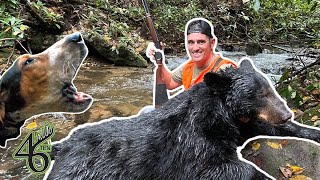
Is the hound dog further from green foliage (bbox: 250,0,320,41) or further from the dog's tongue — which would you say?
green foliage (bbox: 250,0,320,41)

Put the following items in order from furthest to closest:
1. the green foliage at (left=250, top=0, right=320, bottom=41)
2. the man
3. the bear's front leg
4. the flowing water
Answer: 1. the green foliage at (left=250, top=0, right=320, bottom=41)
2. the flowing water
3. the man
4. the bear's front leg

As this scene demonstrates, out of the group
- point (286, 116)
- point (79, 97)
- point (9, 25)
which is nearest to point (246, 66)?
point (286, 116)

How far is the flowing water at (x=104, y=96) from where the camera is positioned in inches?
134

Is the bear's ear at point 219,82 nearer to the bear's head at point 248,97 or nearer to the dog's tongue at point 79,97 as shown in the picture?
the bear's head at point 248,97

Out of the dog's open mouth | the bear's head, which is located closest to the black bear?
the bear's head

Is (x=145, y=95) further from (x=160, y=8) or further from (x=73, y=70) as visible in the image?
(x=73, y=70)

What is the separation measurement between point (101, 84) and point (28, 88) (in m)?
3.86

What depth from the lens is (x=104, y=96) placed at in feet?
16.4

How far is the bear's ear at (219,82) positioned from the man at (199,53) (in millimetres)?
338

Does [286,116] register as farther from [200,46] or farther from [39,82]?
[39,82]

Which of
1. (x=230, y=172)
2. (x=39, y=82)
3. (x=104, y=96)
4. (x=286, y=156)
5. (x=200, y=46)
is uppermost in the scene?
(x=200, y=46)

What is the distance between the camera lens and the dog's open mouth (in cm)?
179

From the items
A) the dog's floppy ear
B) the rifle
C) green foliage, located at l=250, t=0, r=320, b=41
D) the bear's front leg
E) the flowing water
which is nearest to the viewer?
the bear's front leg

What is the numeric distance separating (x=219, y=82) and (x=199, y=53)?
1.65ft
